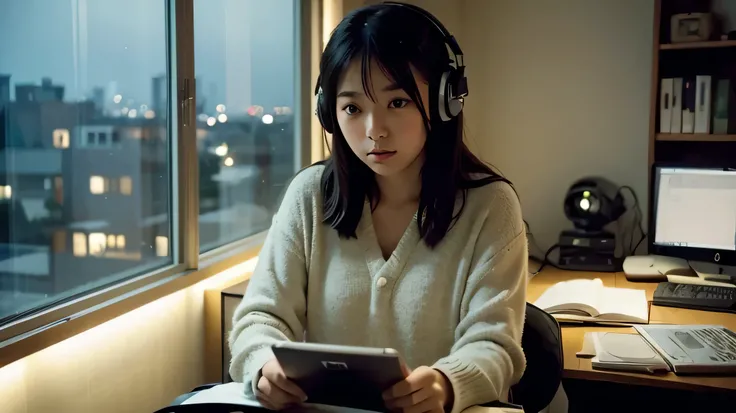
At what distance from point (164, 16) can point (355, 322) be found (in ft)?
3.46

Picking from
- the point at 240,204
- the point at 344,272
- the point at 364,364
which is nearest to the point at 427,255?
the point at 344,272

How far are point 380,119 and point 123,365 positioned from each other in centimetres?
91

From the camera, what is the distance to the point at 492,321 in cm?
111

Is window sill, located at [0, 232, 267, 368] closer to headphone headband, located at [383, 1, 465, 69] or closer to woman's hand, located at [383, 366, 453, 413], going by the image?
woman's hand, located at [383, 366, 453, 413]

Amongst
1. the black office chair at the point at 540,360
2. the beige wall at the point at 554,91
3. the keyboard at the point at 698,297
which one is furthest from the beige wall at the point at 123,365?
the beige wall at the point at 554,91

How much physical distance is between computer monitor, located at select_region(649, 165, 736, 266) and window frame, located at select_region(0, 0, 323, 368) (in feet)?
4.09

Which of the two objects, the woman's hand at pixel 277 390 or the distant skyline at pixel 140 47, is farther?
the distant skyline at pixel 140 47

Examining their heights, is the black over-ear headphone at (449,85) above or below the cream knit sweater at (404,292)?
above

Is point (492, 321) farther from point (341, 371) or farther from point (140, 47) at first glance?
point (140, 47)

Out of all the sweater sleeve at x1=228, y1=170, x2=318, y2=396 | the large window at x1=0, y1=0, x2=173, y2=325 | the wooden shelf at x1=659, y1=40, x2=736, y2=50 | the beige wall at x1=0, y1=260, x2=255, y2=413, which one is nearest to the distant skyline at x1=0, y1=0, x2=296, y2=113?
the large window at x1=0, y1=0, x2=173, y2=325

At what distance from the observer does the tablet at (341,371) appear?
906 mm

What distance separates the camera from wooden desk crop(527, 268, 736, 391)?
4.62 ft

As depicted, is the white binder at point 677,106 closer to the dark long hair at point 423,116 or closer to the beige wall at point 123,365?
the dark long hair at point 423,116

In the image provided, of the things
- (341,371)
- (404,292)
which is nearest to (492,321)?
(404,292)
